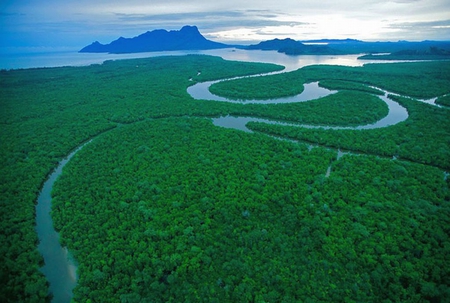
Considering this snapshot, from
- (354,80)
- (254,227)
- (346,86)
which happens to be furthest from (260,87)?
(254,227)

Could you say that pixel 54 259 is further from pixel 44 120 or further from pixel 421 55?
pixel 421 55

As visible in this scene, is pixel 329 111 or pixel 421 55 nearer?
pixel 329 111

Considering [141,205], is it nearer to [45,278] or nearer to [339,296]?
[45,278]

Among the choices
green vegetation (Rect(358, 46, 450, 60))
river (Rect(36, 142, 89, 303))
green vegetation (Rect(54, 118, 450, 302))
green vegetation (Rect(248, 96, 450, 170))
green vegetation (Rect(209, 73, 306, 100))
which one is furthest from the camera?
green vegetation (Rect(358, 46, 450, 60))

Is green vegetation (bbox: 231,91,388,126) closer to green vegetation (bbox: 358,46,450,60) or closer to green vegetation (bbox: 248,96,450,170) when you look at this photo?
green vegetation (bbox: 248,96,450,170)

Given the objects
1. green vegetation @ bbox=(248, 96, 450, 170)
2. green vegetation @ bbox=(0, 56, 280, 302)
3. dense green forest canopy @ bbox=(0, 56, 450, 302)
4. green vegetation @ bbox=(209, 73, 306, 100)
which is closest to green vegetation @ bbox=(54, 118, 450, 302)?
dense green forest canopy @ bbox=(0, 56, 450, 302)

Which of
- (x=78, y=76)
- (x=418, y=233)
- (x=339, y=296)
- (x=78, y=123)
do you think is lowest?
(x=339, y=296)

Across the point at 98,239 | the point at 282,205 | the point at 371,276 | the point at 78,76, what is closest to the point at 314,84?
the point at 282,205

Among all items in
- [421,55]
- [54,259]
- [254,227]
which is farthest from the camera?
A: [421,55]
